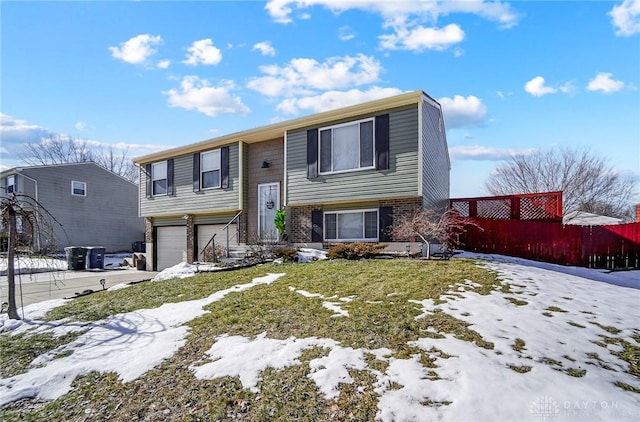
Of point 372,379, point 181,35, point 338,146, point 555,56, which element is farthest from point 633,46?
point 181,35

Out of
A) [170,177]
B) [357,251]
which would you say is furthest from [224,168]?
[357,251]

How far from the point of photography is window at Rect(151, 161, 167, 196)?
1667cm

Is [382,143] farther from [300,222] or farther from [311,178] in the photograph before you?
[300,222]

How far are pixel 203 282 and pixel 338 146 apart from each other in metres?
6.14

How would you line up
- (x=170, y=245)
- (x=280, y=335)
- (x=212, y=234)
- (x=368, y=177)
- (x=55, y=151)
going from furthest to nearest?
(x=55, y=151) → (x=170, y=245) → (x=212, y=234) → (x=368, y=177) → (x=280, y=335)

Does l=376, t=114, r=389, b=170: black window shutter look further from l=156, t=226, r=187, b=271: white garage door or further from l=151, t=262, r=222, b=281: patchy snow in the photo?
l=156, t=226, r=187, b=271: white garage door

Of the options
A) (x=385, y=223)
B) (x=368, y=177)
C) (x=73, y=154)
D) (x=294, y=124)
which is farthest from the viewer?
(x=73, y=154)

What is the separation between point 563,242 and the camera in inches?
387

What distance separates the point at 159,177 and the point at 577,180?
29.7 metres

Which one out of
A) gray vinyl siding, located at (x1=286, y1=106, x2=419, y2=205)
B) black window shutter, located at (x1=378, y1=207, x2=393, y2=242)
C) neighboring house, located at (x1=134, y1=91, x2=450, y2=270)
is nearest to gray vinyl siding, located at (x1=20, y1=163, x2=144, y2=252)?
neighboring house, located at (x1=134, y1=91, x2=450, y2=270)

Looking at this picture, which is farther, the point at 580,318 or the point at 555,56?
the point at 555,56

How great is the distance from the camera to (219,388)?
11.7 feet

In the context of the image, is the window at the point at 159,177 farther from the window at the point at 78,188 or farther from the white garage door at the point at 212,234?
the window at the point at 78,188

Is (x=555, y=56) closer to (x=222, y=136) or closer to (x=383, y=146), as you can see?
(x=383, y=146)
